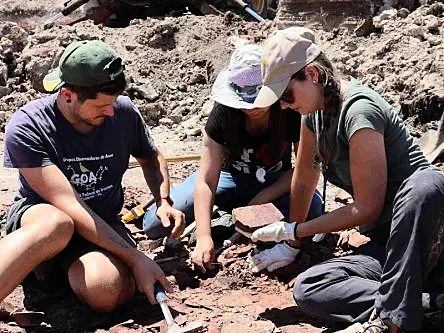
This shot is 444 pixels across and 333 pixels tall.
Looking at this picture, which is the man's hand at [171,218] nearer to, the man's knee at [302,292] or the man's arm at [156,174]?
the man's arm at [156,174]

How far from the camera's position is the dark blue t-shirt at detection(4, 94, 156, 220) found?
310cm

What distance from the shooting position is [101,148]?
130 inches

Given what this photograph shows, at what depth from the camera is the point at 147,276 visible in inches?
121

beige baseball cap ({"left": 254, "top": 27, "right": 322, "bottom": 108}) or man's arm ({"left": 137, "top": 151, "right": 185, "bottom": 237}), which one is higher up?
beige baseball cap ({"left": 254, "top": 27, "right": 322, "bottom": 108})

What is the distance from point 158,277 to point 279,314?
0.52 m

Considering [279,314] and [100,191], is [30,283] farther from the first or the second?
[279,314]

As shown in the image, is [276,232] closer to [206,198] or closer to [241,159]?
[206,198]

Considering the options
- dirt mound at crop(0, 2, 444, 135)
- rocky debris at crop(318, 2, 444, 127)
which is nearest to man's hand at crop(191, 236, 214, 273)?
dirt mound at crop(0, 2, 444, 135)

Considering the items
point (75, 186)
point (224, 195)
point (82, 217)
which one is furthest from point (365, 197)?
point (224, 195)

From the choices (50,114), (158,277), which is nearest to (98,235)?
(158,277)

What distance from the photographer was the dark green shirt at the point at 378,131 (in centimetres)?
280

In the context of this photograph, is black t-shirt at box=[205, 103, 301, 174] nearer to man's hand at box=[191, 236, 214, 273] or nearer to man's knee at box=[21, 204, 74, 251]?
man's hand at box=[191, 236, 214, 273]

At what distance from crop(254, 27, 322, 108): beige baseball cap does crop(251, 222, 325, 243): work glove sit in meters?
0.53

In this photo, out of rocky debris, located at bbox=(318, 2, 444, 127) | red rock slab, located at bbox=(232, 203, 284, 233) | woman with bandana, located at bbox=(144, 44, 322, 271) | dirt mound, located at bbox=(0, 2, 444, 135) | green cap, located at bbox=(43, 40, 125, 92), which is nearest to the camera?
green cap, located at bbox=(43, 40, 125, 92)
